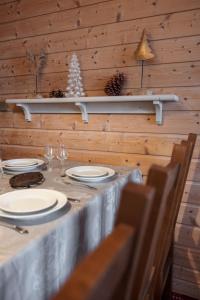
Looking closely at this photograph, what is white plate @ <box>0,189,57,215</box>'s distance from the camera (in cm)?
81

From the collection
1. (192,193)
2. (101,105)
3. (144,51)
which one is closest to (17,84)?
(101,105)

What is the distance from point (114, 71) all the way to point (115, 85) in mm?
164

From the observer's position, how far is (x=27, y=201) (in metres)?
0.94

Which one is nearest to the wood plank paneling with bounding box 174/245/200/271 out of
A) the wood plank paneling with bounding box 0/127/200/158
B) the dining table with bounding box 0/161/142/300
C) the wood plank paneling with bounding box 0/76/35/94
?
the wood plank paneling with bounding box 0/127/200/158

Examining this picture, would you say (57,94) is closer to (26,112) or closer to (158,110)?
(26,112)

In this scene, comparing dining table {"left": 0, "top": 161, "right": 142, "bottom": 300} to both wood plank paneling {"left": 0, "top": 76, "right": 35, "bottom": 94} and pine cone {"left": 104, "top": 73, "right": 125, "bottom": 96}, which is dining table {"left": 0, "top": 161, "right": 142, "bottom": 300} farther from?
wood plank paneling {"left": 0, "top": 76, "right": 35, "bottom": 94}

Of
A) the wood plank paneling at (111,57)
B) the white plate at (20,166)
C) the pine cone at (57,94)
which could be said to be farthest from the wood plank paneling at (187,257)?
the pine cone at (57,94)

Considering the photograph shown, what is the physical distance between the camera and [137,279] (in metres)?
0.40

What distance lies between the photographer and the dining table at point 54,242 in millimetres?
595

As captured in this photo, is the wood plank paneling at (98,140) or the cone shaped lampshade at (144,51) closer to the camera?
the cone shaped lampshade at (144,51)

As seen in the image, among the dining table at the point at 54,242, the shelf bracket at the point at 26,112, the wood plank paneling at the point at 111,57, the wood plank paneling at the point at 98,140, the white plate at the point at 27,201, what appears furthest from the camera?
the shelf bracket at the point at 26,112

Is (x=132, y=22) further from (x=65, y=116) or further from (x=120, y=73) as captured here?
(x=65, y=116)

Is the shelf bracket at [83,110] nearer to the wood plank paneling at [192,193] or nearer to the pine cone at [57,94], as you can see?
the pine cone at [57,94]

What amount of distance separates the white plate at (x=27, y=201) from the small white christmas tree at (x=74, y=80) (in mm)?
973
